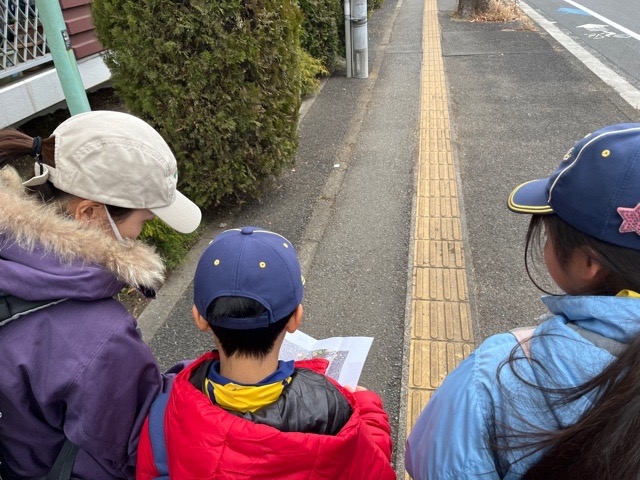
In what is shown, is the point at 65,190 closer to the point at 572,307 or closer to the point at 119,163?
the point at 119,163

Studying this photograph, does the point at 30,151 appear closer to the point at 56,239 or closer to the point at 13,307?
the point at 56,239

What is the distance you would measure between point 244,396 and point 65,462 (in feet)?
1.83

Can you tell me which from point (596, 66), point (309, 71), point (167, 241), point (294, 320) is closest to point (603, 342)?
point (294, 320)

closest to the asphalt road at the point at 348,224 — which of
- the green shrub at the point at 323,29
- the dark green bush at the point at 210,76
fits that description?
the dark green bush at the point at 210,76

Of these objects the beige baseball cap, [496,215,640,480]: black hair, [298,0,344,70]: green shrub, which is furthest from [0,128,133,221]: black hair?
[298,0,344,70]: green shrub

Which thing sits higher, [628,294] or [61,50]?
[61,50]

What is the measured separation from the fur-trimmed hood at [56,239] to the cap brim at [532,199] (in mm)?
967

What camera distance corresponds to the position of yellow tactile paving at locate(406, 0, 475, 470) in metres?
2.43

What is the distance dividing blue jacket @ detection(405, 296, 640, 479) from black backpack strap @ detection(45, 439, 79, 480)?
88cm

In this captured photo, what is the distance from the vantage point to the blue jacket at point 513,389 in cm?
87

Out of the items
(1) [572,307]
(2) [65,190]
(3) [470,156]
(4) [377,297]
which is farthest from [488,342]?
(3) [470,156]

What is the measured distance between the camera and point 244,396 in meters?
1.11

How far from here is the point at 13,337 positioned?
3.61 feet

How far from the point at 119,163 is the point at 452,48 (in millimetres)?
9223
